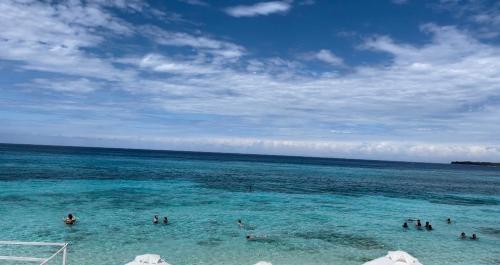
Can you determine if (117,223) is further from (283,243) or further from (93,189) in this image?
(93,189)

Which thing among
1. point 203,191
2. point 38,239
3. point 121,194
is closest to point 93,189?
point 121,194

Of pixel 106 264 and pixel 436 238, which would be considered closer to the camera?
pixel 106 264

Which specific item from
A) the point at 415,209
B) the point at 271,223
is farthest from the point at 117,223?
the point at 415,209

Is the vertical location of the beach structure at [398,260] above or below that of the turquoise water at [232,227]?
above

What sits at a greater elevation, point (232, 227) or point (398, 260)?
point (398, 260)

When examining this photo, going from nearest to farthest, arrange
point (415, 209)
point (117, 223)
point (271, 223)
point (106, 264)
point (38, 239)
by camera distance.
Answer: point (106, 264), point (38, 239), point (117, 223), point (271, 223), point (415, 209)

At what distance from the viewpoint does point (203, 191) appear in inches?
1790

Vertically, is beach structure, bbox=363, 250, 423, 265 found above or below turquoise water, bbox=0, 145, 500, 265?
above

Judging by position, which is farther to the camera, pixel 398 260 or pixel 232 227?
pixel 232 227

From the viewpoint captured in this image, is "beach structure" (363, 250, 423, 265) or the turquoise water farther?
the turquoise water

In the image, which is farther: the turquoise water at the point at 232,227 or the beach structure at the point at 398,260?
the turquoise water at the point at 232,227

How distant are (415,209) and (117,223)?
29.6 metres

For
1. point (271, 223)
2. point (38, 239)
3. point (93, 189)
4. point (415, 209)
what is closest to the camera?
point (38, 239)

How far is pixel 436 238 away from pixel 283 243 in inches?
445
